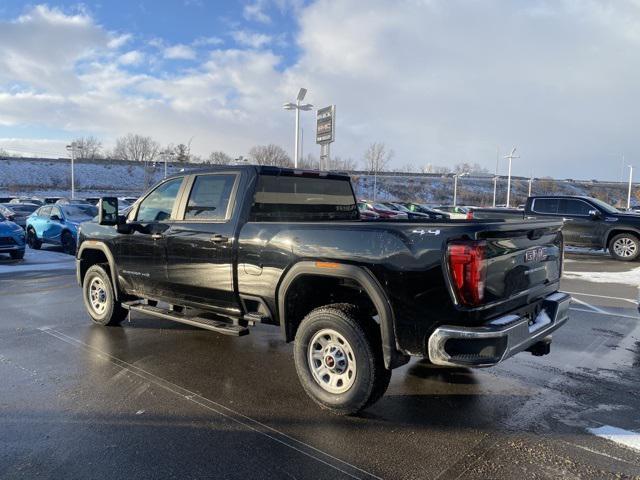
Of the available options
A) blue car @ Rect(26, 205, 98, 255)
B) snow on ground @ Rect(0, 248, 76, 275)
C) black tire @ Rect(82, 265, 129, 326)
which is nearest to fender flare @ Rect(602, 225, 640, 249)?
black tire @ Rect(82, 265, 129, 326)

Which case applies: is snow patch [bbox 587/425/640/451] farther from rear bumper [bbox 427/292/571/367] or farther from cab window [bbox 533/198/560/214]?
cab window [bbox 533/198/560/214]

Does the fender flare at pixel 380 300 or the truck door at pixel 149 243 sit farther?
the truck door at pixel 149 243

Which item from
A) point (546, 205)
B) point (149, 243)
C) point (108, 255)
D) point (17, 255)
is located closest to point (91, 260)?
point (108, 255)

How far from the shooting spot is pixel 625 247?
14.4m

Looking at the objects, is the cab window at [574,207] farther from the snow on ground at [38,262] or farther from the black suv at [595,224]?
the snow on ground at [38,262]

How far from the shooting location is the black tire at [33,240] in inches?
664

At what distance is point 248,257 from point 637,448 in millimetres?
3263

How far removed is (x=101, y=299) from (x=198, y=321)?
89.1 inches

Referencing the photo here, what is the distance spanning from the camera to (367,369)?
382 centimetres

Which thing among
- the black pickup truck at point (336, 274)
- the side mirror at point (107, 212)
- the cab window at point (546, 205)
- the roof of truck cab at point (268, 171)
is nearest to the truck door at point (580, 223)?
the cab window at point (546, 205)

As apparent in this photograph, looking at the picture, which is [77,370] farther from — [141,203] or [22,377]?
[141,203]

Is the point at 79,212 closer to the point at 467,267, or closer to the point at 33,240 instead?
the point at 33,240

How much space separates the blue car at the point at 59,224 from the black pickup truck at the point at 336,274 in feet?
34.9

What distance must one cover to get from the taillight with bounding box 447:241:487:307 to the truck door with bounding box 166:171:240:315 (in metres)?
2.16
